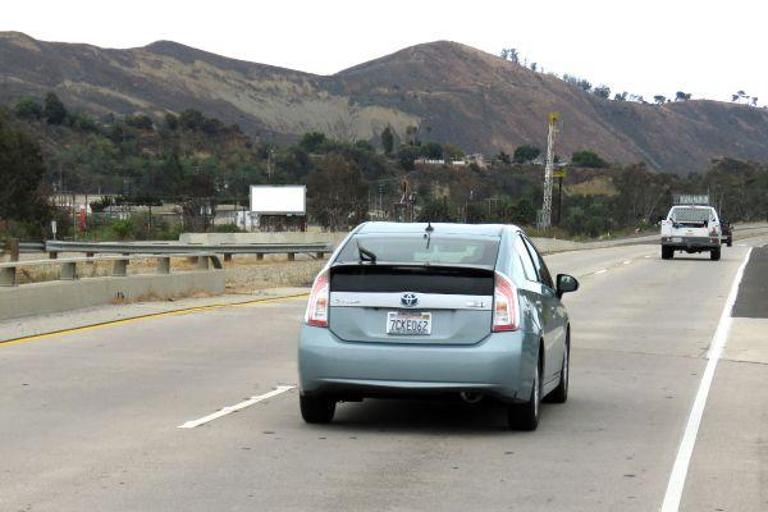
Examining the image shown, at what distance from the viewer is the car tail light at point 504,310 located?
9977 millimetres

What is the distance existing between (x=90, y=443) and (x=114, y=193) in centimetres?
13190

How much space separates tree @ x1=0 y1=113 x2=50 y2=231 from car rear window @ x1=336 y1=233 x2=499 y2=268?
268 feet

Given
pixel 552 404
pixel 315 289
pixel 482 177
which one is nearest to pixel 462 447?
pixel 315 289

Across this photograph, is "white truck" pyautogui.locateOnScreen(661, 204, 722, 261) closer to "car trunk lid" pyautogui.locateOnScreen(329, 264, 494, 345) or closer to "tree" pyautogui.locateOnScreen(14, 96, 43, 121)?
"car trunk lid" pyautogui.locateOnScreen(329, 264, 494, 345)

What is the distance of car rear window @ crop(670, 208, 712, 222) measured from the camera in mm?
48844

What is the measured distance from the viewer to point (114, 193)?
139 m

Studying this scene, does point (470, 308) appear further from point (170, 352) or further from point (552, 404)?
point (170, 352)

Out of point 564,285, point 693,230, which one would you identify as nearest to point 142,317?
point 564,285

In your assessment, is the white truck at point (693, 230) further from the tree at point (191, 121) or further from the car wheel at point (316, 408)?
the tree at point (191, 121)

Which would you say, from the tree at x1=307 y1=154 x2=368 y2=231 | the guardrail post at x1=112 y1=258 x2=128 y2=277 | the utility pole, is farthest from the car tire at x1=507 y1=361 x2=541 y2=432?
the utility pole

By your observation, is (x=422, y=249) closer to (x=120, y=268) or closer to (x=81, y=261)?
(x=81, y=261)

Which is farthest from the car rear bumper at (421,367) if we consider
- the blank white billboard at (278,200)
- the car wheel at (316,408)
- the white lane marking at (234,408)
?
the blank white billboard at (278,200)

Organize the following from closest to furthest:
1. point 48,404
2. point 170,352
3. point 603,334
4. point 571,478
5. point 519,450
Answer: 1. point 571,478
2. point 519,450
3. point 48,404
4. point 170,352
5. point 603,334

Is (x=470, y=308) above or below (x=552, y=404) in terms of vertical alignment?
above
